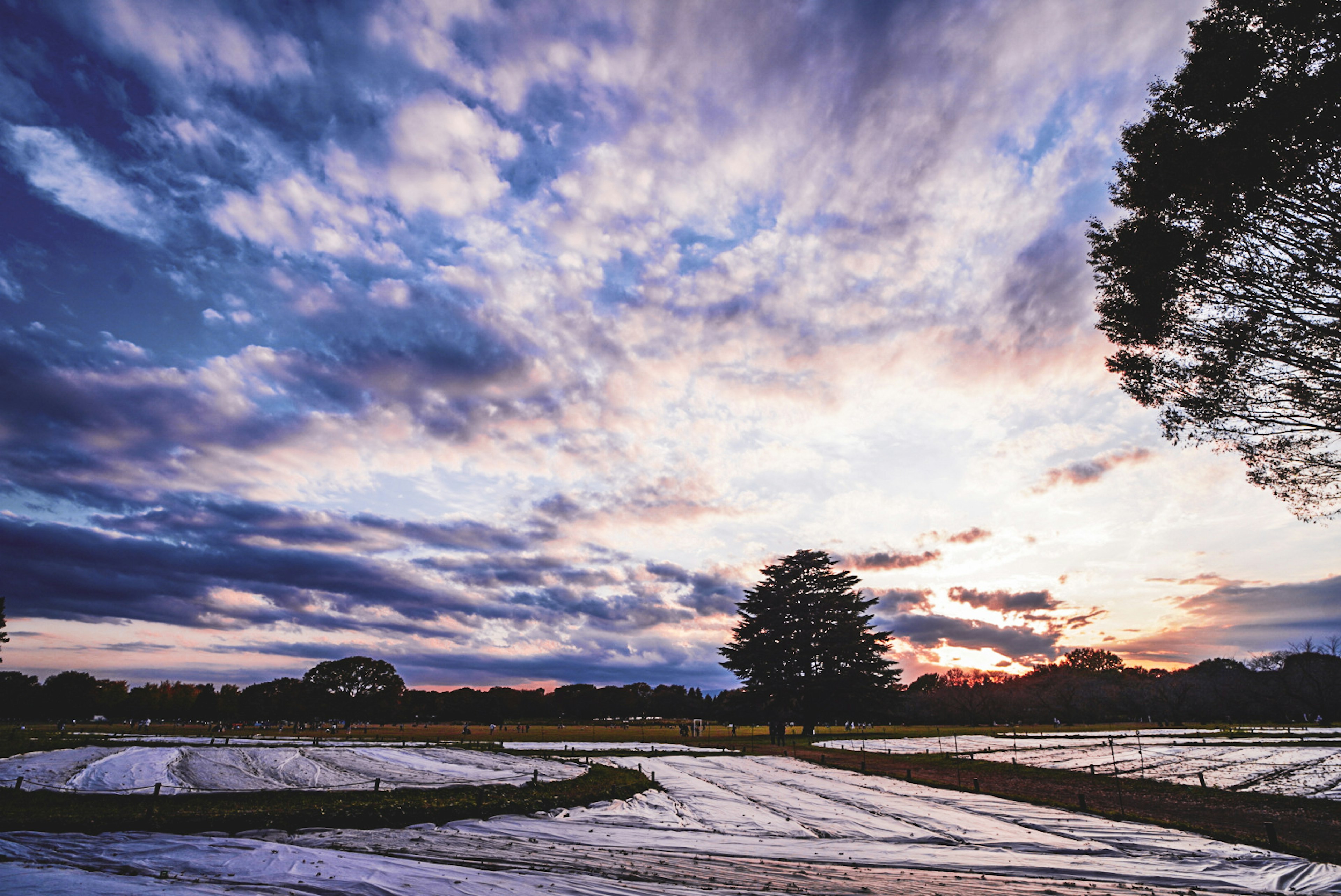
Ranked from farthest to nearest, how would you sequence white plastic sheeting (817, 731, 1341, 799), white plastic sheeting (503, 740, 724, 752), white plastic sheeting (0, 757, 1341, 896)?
1. white plastic sheeting (503, 740, 724, 752)
2. white plastic sheeting (817, 731, 1341, 799)
3. white plastic sheeting (0, 757, 1341, 896)

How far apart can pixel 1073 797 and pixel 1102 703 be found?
10280 cm

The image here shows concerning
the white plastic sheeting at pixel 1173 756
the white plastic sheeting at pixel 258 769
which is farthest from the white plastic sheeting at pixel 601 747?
the white plastic sheeting at pixel 1173 756

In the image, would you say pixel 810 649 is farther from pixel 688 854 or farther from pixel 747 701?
pixel 688 854

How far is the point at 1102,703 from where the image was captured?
104 metres

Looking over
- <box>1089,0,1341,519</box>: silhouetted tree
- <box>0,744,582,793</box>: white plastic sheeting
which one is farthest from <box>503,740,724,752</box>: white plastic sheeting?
<box>1089,0,1341,519</box>: silhouetted tree

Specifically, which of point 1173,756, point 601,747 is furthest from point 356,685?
point 1173,756

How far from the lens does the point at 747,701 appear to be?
194 ft

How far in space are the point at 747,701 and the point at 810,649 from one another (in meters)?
7.94

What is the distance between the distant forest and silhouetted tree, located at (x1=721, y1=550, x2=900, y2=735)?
171cm

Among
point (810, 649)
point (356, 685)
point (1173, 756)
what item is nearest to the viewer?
point (1173, 756)

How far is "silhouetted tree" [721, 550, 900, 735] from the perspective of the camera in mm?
59031

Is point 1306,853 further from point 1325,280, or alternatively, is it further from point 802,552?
point 802,552

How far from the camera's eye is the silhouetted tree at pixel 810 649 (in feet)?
194

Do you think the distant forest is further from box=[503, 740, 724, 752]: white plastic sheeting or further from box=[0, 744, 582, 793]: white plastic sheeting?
box=[0, 744, 582, 793]: white plastic sheeting
